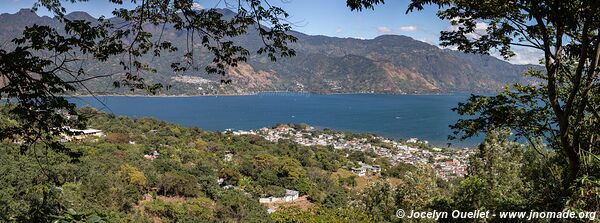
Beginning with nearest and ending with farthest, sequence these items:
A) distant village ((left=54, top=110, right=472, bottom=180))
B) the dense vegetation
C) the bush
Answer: the dense vegetation < the bush < distant village ((left=54, top=110, right=472, bottom=180))

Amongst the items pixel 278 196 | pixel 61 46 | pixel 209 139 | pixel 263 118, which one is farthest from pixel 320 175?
pixel 263 118

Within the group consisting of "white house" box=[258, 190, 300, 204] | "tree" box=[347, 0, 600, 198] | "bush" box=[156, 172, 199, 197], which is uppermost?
"tree" box=[347, 0, 600, 198]

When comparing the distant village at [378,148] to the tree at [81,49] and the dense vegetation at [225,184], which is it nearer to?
the dense vegetation at [225,184]

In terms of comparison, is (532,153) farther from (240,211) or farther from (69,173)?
(69,173)

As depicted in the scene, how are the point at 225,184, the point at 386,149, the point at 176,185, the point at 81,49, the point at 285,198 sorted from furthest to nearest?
1. the point at 386,149
2. the point at 225,184
3. the point at 285,198
4. the point at 176,185
5. the point at 81,49

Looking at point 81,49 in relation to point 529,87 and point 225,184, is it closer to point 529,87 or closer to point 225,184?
point 529,87

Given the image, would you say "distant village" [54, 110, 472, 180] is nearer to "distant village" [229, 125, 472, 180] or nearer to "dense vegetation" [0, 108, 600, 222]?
"distant village" [229, 125, 472, 180]

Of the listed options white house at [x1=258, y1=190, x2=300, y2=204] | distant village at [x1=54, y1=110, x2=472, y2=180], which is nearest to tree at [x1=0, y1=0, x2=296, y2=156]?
white house at [x1=258, y1=190, x2=300, y2=204]

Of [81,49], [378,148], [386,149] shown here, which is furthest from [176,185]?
[386,149]
